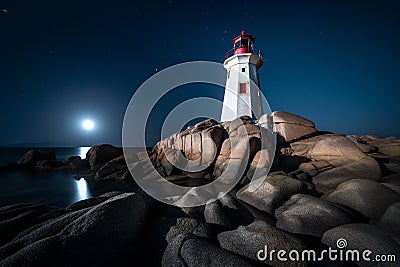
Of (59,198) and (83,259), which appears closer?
(83,259)

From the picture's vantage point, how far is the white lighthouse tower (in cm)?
1777

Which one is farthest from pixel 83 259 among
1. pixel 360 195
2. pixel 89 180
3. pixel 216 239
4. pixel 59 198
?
pixel 89 180

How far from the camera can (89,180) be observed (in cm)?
1356

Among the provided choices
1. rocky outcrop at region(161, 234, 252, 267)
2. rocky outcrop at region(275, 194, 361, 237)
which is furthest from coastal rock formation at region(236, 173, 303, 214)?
rocky outcrop at region(161, 234, 252, 267)

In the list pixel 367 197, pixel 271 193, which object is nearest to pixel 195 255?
pixel 271 193

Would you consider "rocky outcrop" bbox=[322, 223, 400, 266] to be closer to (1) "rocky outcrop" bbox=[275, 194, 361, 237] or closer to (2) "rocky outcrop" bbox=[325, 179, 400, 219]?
(1) "rocky outcrop" bbox=[275, 194, 361, 237]

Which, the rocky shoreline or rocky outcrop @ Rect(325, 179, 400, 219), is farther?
rocky outcrop @ Rect(325, 179, 400, 219)

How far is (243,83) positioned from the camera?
59.2ft

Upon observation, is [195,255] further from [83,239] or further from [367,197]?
[367,197]

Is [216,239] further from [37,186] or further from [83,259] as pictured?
[37,186]

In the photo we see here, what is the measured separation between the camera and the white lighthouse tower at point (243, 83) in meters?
17.8

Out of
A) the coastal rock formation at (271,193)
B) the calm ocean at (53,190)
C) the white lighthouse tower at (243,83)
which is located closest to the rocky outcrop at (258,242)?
the coastal rock formation at (271,193)

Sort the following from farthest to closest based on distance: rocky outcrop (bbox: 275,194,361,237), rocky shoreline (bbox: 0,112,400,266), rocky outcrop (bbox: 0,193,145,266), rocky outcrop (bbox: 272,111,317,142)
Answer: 1. rocky outcrop (bbox: 272,111,317,142)
2. rocky outcrop (bbox: 275,194,361,237)
3. rocky shoreline (bbox: 0,112,400,266)
4. rocky outcrop (bbox: 0,193,145,266)

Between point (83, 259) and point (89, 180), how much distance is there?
13.1 metres
